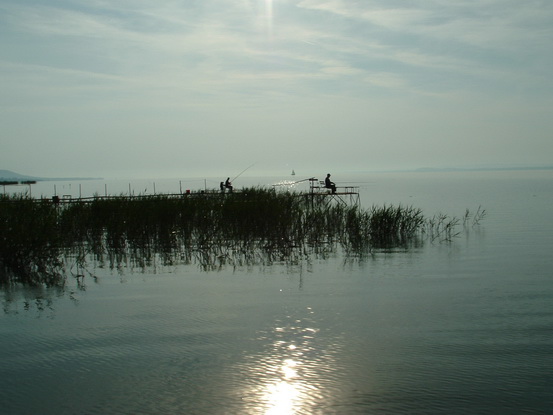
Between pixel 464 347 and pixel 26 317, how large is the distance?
23.0 feet

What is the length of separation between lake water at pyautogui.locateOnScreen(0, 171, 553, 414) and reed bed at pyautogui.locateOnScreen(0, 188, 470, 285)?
2.03 metres

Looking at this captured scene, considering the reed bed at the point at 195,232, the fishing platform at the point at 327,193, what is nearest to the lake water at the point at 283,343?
the reed bed at the point at 195,232

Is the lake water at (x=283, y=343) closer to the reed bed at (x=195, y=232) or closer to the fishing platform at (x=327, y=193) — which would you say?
the reed bed at (x=195, y=232)

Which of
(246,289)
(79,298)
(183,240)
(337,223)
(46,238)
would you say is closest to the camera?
(79,298)

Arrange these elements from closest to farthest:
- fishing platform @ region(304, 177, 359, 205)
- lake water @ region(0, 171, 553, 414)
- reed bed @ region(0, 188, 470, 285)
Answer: lake water @ region(0, 171, 553, 414)
reed bed @ region(0, 188, 470, 285)
fishing platform @ region(304, 177, 359, 205)

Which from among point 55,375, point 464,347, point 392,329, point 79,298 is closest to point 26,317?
point 79,298

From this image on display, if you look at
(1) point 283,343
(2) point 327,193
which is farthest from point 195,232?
(2) point 327,193

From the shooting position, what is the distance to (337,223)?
842 inches

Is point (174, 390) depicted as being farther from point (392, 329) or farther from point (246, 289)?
point (246, 289)

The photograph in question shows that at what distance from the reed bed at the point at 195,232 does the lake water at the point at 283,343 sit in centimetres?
203

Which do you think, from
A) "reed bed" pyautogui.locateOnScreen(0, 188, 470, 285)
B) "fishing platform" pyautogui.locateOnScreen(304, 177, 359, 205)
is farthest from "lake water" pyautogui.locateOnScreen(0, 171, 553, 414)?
"fishing platform" pyautogui.locateOnScreen(304, 177, 359, 205)

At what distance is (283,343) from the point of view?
8.00 meters

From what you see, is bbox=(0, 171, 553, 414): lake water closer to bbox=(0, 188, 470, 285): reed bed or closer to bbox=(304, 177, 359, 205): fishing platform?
bbox=(0, 188, 470, 285): reed bed

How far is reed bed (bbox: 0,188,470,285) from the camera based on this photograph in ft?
50.0
